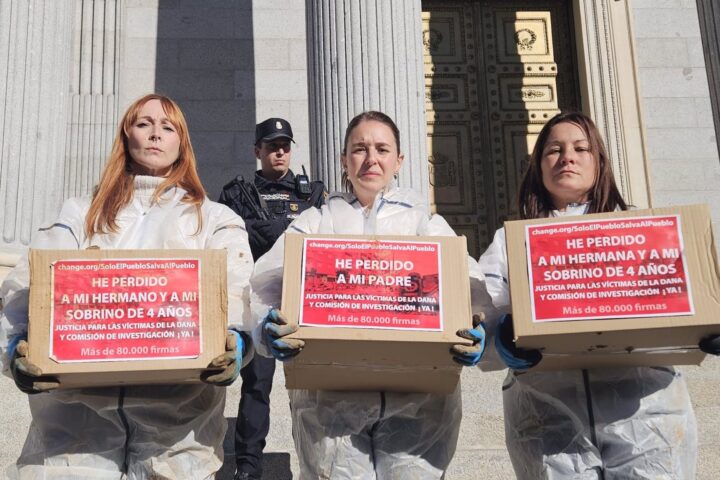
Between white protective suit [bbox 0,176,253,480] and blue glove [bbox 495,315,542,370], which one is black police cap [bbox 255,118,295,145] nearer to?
white protective suit [bbox 0,176,253,480]

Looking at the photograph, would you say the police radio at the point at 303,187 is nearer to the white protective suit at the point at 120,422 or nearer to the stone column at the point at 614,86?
the white protective suit at the point at 120,422

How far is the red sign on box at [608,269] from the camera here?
114 inches

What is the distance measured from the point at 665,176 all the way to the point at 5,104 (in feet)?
23.1

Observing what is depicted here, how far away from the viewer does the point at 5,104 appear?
7117 millimetres

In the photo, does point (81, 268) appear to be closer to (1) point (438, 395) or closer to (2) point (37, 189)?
(1) point (438, 395)

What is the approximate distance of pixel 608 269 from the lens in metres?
2.96

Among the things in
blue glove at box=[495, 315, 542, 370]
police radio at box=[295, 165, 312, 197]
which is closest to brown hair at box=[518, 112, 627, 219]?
blue glove at box=[495, 315, 542, 370]

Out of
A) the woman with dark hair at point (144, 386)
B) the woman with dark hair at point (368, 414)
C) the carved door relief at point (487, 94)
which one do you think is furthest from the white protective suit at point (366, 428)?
the carved door relief at point (487, 94)

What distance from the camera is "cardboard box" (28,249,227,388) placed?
2822mm

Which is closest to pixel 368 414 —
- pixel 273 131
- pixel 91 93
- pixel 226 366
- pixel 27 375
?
pixel 226 366

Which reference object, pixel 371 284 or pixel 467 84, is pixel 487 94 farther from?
pixel 371 284

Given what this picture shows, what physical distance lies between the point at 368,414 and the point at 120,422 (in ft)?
2.93

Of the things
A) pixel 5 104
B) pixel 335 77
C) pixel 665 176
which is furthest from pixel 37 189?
pixel 665 176

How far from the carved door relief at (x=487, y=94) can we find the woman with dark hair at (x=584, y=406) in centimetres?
643
